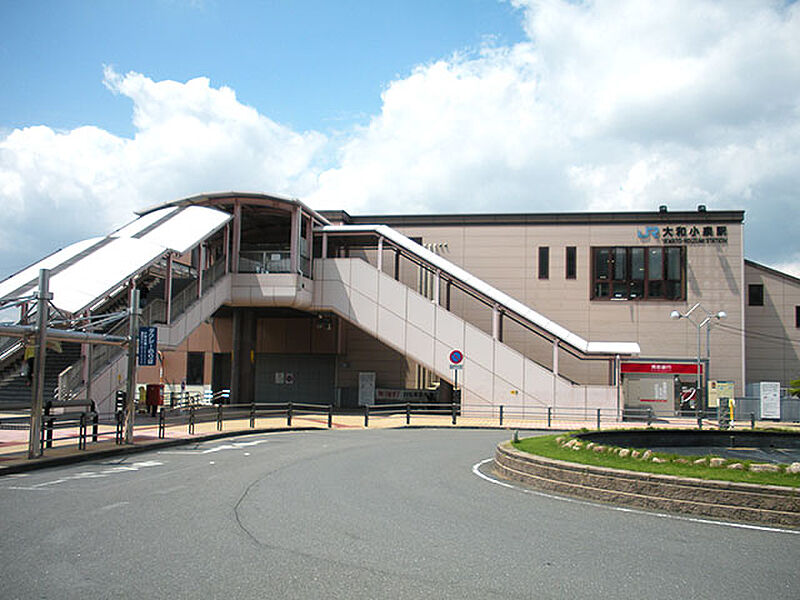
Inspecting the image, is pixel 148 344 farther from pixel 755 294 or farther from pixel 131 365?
pixel 755 294

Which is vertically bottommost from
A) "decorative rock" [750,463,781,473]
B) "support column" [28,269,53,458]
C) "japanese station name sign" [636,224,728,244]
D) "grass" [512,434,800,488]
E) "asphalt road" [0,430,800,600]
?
"asphalt road" [0,430,800,600]

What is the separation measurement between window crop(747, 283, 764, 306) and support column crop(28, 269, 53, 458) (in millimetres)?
40615

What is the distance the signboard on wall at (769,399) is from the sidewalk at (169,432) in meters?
7.26

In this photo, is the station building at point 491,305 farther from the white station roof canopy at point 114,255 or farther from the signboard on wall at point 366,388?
the white station roof canopy at point 114,255

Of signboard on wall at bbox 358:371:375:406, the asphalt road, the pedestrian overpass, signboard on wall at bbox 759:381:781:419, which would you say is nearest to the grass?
the asphalt road

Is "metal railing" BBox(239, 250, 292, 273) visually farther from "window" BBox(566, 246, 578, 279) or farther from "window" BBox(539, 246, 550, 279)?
"window" BBox(566, 246, 578, 279)

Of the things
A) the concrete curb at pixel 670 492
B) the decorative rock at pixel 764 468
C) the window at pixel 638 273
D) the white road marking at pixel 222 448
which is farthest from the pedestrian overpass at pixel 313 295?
the decorative rock at pixel 764 468

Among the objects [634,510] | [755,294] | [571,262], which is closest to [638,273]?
[571,262]

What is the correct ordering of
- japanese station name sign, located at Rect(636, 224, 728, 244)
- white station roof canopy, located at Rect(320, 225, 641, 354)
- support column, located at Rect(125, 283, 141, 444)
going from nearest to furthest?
1. support column, located at Rect(125, 283, 141, 444)
2. white station roof canopy, located at Rect(320, 225, 641, 354)
3. japanese station name sign, located at Rect(636, 224, 728, 244)

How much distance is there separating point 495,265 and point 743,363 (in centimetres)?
1549

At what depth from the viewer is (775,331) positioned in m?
43.4

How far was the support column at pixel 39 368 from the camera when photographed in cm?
1484

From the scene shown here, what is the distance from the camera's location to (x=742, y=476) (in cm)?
1084

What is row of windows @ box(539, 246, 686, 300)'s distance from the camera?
42625 mm
